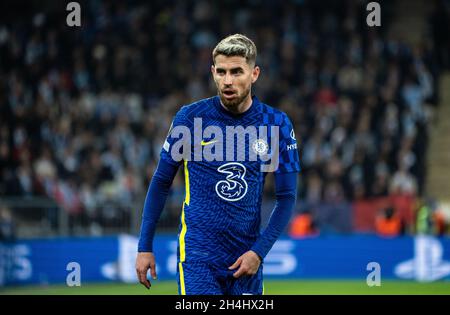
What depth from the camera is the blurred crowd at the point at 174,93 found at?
19.3 m

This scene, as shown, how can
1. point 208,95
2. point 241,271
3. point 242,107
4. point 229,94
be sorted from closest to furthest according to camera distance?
point 241,271, point 229,94, point 242,107, point 208,95

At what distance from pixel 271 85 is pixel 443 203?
4730mm

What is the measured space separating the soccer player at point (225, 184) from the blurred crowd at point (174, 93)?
1157cm

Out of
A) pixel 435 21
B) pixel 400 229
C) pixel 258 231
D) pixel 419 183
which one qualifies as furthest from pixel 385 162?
pixel 258 231

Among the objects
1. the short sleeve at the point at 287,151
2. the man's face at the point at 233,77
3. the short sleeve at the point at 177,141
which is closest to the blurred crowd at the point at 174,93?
the short sleeve at the point at 177,141

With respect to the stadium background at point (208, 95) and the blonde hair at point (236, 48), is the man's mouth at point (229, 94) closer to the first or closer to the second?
the blonde hair at point (236, 48)

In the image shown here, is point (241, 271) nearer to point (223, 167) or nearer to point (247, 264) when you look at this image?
point (247, 264)

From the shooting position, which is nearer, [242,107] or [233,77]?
[233,77]

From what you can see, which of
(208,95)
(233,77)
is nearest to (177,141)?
(233,77)

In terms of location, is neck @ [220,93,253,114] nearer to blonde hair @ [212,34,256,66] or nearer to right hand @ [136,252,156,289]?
blonde hair @ [212,34,256,66]

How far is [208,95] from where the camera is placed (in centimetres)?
2214

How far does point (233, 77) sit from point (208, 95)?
16.2 m

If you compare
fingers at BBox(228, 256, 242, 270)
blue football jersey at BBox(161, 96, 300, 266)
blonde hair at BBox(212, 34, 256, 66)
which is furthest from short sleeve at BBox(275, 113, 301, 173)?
fingers at BBox(228, 256, 242, 270)

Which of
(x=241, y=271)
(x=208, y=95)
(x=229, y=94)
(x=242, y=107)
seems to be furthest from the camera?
(x=208, y=95)
